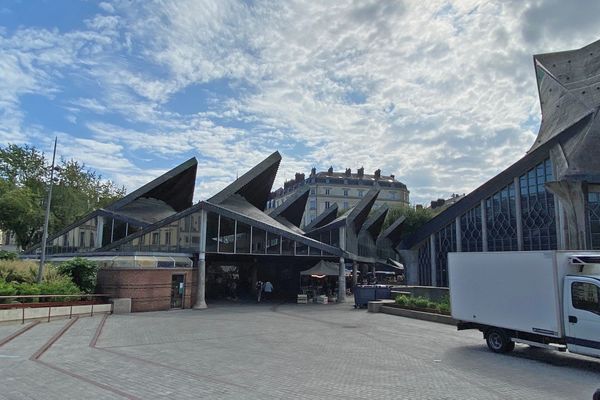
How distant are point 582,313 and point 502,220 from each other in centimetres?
2452

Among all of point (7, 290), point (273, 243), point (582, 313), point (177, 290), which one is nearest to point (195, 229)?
point (177, 290)

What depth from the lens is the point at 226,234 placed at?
27.9m

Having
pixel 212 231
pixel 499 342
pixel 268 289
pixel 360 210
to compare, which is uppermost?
pixel 360 210

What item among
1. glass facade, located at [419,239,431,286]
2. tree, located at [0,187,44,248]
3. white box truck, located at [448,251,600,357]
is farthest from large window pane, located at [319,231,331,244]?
tree, located at [0,187,44,248]

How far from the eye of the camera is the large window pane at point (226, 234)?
90.8ft

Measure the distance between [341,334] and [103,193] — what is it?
46647mm

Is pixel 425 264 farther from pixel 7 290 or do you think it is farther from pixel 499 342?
pixel 7 290

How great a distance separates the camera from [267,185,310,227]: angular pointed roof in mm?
45969

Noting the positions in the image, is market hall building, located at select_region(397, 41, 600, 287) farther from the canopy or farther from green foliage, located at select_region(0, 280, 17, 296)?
green foliage, located at select_region(0, 280, 17, 296)

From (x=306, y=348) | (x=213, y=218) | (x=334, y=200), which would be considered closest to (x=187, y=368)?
(x=306, y=348)

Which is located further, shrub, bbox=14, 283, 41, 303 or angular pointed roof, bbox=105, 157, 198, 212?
angular pointed roof, bbox=105, 157, 198, 212

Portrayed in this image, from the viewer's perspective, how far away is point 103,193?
180 ft

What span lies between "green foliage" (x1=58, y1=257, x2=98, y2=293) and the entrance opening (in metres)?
4.18

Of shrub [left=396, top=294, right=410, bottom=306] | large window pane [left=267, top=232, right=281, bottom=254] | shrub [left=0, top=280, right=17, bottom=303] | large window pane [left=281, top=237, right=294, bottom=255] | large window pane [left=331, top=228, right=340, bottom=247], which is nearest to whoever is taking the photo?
shrub [left=0, top=280, right=17, bottom=303]
